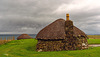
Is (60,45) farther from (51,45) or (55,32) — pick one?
(55,32)

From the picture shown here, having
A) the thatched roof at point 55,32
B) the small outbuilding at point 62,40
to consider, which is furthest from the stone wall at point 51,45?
the thatched roof at point 55,32

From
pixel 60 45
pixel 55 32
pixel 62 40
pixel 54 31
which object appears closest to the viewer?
pixel 60 45

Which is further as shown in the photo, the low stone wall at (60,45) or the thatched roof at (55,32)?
the thatched roof at (55,32)

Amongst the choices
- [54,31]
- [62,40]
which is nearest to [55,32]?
[54,31]

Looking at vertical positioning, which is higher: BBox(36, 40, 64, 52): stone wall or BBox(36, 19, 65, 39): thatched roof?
BBox(36, 19, 65, 39): thatched roof

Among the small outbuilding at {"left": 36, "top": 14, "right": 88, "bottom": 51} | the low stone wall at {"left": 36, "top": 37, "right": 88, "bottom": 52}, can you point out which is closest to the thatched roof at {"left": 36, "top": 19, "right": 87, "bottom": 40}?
the small outbuilding at {"left": 36, "top": 14, "right": 88, "bottom": 51}

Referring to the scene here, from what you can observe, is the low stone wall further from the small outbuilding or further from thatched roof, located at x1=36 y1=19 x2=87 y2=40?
thatched roof, located at x1=36 y1=19 x2=87 y2=40

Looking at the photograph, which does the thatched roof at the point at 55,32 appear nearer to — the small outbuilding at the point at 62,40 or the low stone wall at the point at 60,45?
the small outbuilding at the point at 62,40

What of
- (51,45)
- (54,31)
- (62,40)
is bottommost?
(51,45)

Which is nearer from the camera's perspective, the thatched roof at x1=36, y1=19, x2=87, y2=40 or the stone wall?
the stone wall

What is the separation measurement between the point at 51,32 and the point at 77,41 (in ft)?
16.7

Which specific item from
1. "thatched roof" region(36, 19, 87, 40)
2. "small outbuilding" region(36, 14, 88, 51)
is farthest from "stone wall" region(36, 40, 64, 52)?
"thatched roof" region(36, 19, 87, 40)

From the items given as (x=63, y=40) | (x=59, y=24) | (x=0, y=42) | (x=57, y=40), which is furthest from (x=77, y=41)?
(x=0, y=42)

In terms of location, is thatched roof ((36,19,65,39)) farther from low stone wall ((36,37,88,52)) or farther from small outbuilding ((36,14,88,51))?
low stone wall ((36,37,88,52))
